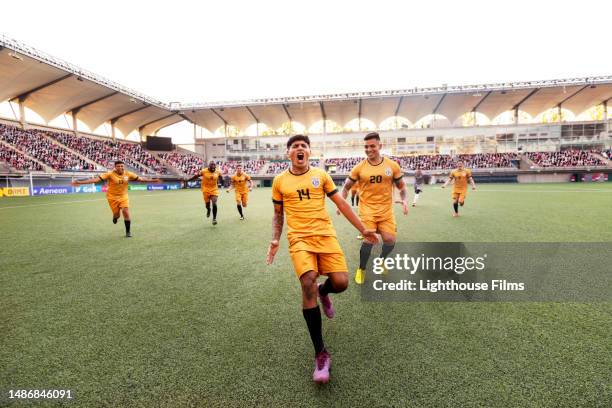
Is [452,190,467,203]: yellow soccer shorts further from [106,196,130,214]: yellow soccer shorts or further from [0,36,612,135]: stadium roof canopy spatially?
[0,36,612,135]: stadium roof canopy

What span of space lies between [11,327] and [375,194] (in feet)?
16.9

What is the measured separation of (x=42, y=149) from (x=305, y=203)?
145ft

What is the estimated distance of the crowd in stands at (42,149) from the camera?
32.3 m

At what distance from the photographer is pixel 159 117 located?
54.3 m

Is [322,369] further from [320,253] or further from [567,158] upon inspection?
[567,158]

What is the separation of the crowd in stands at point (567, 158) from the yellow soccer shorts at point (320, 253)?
53957 mm

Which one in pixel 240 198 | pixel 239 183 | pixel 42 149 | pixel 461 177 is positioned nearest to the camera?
pixel 461 177

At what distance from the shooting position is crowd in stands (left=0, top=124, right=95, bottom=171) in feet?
106

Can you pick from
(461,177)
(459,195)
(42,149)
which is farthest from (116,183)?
(42,149)

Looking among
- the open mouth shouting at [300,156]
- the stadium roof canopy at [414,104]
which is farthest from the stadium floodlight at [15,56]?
the open mouth shouting at [300,156]

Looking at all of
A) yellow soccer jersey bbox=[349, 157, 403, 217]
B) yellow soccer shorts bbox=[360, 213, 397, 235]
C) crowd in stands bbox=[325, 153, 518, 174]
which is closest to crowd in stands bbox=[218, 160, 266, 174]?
crowd in stands bbox=[325, 153, 518, 174]

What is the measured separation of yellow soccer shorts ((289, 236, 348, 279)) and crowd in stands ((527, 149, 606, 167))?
53957 mm

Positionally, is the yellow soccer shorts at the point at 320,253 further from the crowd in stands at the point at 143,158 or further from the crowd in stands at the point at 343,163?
the crowd in stands at the point at 343,163

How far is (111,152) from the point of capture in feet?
145
